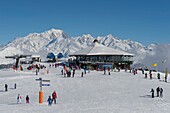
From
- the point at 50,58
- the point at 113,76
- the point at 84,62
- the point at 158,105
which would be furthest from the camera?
the point at 50,58

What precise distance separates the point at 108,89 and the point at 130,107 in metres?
12.9

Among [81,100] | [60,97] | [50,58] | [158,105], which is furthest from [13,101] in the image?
[50,58]

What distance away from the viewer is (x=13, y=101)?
32875mm

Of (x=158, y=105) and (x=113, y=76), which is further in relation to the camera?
(x=113, y=76)

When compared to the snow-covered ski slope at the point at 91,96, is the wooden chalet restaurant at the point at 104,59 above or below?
above

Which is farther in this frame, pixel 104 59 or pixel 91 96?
pixel 104 59

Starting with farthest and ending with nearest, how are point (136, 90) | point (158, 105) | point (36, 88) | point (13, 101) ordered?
point (36, 88), point (136, 90), point (13, 101), point (158, 105)

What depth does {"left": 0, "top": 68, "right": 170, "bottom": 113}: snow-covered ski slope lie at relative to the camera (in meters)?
26.3

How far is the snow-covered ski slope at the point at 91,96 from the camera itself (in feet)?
86.4

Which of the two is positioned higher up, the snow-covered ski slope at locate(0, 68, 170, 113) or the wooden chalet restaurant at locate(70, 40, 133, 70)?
the wooden chalet restaurant at locate(70, 40, 133, 70)

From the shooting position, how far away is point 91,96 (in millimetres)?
34438

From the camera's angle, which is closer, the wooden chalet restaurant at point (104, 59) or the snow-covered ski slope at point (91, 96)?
the snow-covered ski slope at point (91, 96)

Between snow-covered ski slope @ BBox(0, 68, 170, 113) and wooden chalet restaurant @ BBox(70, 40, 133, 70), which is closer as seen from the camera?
snow-covered ski slope @ BBox(0, 68, 170, 113)

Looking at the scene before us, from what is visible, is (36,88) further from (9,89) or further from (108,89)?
(108,89)
